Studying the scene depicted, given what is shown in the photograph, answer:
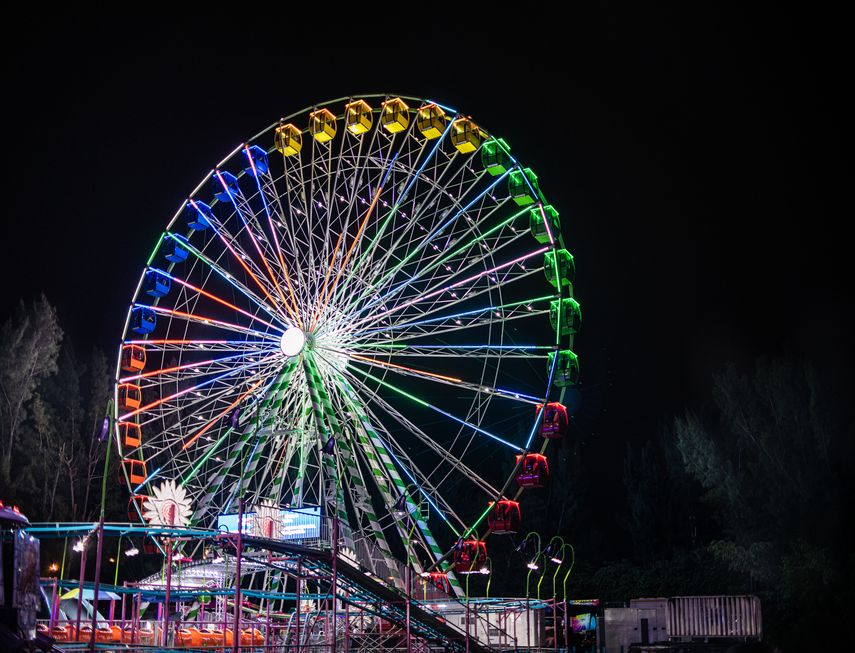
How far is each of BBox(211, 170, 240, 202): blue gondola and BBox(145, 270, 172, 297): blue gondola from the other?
292 centimetres

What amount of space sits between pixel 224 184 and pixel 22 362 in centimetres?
1639

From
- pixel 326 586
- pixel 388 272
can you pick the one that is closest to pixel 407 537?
pixel 326 586

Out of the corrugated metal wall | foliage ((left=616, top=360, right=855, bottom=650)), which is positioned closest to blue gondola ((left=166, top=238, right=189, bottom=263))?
the corrugated metal wall

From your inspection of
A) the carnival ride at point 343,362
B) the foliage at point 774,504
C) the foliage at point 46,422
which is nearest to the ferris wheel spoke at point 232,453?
the carnival ride at point 343,362

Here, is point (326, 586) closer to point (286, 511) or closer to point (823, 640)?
point (286, 511)

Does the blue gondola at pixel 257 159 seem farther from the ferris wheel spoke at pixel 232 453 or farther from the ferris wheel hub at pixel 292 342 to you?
the ferris wheel spoke at pixel 232 453

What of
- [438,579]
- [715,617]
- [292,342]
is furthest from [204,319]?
[715,617]

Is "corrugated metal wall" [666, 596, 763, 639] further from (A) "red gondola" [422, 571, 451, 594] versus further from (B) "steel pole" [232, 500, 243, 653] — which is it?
(B) "steel pole" [232, 500, 243, 653]

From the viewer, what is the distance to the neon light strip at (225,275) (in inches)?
1095

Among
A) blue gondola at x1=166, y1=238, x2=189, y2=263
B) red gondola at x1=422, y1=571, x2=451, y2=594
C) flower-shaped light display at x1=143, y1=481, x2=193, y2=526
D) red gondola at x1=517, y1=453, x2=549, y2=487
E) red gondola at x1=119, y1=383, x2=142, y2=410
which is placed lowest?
red gondola at x1=422, y1=571, x2=451, y2=594

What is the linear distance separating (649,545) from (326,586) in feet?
105

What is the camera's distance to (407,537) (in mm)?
26141

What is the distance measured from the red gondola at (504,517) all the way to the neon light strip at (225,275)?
752cm

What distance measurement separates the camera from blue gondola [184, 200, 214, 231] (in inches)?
1185
